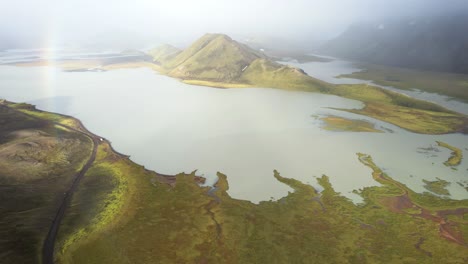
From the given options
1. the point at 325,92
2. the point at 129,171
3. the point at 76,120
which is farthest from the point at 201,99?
the point at 129,171

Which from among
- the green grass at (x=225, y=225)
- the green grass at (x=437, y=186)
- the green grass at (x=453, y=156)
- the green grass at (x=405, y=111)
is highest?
the green grass at (x=405, y=111)

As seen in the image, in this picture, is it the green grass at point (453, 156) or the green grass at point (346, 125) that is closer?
the green grass at point (453, 156)

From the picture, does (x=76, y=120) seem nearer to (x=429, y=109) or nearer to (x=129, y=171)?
(x=129, y=171)

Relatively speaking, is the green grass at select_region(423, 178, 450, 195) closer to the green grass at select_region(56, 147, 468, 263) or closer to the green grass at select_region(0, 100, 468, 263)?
the green grass at select_region(0, 100, 468, 263)

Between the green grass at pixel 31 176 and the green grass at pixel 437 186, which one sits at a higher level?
the green grass at pixel 437 186

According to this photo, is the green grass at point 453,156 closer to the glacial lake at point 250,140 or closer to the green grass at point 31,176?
the glacial lake at point 250,140

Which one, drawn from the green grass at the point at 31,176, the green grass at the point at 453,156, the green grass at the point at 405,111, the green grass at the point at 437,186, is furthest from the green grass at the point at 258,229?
the green grass at the point at 405,111

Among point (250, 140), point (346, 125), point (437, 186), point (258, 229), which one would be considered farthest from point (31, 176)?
point (346, 125)
